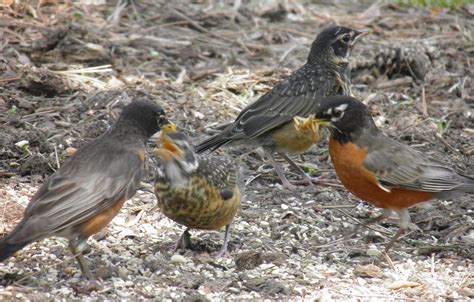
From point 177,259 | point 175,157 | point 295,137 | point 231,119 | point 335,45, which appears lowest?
point 231,119

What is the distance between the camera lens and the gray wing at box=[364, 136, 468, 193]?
7.43 meters

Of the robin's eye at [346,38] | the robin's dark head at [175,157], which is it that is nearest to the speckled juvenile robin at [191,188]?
the robin's dark head at [175,157]

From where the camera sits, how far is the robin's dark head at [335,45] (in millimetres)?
9797

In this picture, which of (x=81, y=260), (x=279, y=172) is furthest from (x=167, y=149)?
(x=279, y=172)

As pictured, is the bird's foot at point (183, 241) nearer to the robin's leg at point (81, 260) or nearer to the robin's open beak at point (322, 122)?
the robin's leg at point (81, 260)

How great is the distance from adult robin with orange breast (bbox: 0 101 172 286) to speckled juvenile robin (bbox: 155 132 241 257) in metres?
0.26

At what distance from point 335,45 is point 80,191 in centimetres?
429

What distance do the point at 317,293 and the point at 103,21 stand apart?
241 inches

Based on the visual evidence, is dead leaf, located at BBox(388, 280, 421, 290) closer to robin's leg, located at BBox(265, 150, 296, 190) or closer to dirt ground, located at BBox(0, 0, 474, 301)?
dirt ground, located at BBox(0, 0, 474, 301)

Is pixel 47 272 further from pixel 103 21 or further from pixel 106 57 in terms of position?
pixel 103 21

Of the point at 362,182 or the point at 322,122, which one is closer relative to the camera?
the point at 362,182

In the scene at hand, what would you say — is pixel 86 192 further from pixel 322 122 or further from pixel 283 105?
pixel 283 105

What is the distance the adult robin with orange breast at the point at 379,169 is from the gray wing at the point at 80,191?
1688 mm

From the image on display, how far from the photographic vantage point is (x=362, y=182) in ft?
24.3
